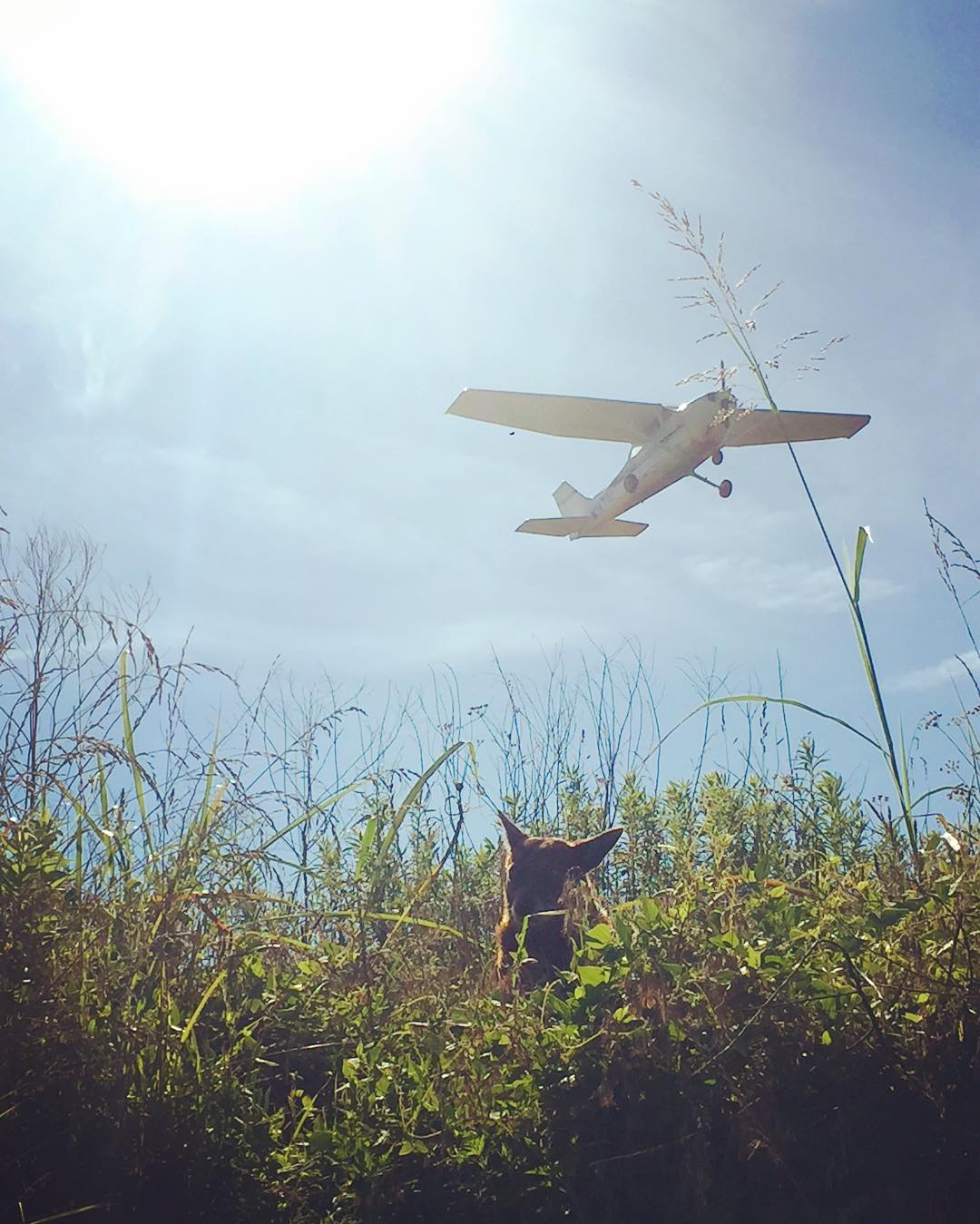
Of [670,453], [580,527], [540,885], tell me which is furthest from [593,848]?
[580,527]

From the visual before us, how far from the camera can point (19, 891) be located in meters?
1.66

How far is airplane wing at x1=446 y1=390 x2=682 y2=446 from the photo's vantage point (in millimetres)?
12617

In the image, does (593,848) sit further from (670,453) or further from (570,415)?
(570,415)

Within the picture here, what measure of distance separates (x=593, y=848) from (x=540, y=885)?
0.70ft

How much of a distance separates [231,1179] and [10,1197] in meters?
0.33

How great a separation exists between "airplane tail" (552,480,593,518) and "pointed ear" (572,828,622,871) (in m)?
Result: 15.0

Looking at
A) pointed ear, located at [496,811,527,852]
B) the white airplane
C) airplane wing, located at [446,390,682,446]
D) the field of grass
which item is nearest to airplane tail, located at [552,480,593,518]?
the white airplane

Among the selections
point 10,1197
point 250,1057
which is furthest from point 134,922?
point 10,1197

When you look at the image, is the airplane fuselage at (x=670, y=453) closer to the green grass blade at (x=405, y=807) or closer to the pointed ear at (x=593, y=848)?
the pointed ear at (x=593, y=848)

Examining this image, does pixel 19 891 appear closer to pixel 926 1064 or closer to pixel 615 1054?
pixel 615 1054

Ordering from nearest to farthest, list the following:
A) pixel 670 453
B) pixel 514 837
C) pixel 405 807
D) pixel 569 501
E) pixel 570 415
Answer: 1. pixel 405 807
2. pixel 514 837
3. pixel 670 453
4. pixel 570 415
5. pixel 569 501

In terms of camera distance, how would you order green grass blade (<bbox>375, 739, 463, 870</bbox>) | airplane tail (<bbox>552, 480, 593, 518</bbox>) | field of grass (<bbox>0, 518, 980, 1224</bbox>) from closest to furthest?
field of grass (<bbox>0, 518, 980, 1224</bbox>), green grass blade (<bbox>375, 739, 463, 870</bbox>), airplane tail (<bbox>552, 480, 593, 518</bbox>)

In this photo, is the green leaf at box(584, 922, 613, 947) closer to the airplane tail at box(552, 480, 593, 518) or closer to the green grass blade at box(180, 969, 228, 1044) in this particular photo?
the green grass blade at box(180, 969, 228, 1044)

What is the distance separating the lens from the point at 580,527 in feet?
54.1
